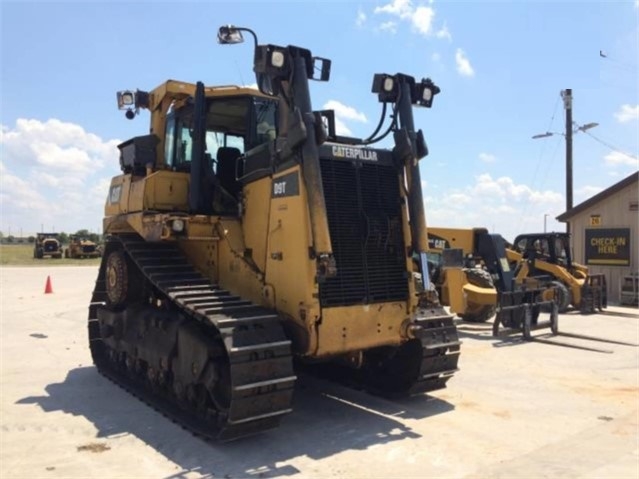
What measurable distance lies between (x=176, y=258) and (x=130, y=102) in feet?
8.22

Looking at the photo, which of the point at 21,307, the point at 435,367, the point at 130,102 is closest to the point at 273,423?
the point at 435,367

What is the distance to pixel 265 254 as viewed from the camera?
618 centimetres

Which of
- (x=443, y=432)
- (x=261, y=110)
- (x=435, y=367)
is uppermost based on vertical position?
(x=261, y=110)

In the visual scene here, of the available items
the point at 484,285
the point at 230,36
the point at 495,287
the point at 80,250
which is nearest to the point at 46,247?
the point at 80,250

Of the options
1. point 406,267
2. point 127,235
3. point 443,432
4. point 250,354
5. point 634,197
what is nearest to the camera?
point 250,354

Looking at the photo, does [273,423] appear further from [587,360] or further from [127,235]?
[587,360]

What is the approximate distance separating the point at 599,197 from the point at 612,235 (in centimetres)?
133

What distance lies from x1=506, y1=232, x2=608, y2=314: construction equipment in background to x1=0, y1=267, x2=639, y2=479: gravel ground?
5.57 metres

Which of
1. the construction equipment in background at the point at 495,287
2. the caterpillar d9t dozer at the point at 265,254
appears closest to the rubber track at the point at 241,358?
the caterpillar d9t dozer at the point at 265,254

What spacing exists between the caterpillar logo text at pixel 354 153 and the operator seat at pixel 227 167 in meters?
1.64

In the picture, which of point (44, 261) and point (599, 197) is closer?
point (599, 197)

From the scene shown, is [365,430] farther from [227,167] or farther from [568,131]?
[568,131]

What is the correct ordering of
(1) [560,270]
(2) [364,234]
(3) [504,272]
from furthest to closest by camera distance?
(1) [560,270] → (3) [504,272] → (2) [364,234]

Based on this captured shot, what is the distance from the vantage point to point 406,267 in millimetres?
6344
